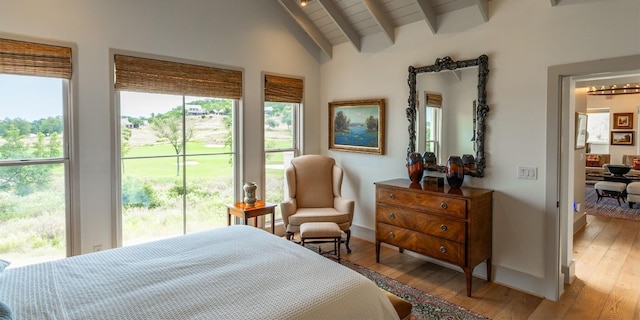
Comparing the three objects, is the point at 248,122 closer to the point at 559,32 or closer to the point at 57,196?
the point at 57,196

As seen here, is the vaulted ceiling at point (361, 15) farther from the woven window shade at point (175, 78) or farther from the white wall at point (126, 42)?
the woven window shade at point (175, 78)

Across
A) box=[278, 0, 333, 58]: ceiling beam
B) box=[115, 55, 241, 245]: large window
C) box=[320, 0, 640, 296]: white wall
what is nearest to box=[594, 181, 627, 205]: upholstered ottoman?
box=[320, 0, 640, 296]: white wall

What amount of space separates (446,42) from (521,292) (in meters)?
2.58

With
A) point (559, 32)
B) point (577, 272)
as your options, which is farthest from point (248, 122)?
point (577, 272)

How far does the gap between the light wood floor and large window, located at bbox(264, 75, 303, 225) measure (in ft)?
4.36

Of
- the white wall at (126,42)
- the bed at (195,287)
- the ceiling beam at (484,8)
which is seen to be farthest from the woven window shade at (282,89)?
the bed at (195,287)

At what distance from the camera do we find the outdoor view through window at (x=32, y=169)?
9.78ft

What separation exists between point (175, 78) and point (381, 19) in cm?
242

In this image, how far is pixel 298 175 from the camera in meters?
4.60

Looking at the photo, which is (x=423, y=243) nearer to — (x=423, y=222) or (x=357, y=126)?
(x=423, y=222)

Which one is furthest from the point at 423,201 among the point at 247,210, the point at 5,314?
the point at 5,314

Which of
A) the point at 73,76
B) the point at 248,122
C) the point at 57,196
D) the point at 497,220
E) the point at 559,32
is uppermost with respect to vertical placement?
the point at 559,32

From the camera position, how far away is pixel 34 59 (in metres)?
2.96

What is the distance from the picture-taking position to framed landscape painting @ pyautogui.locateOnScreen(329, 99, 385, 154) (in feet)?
14.7
